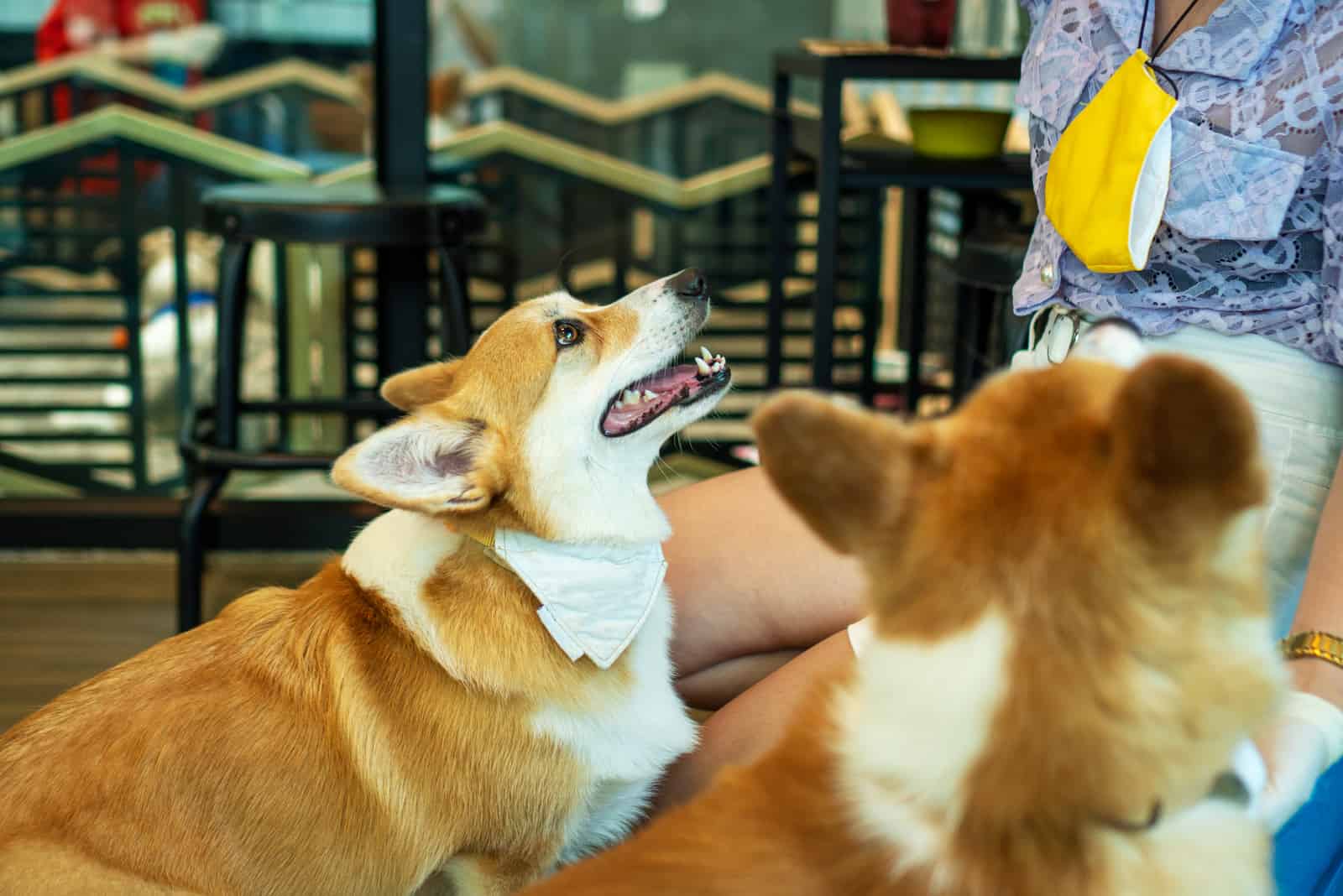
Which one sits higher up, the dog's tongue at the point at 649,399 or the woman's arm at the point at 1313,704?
the dog's tongue at the point at 649,399

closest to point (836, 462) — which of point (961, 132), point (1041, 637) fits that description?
point (1041, 637)

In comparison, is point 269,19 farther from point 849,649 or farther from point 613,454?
point 849,649

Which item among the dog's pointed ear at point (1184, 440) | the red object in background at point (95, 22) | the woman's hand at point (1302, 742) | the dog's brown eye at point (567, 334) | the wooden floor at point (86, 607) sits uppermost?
the red object in background at point (95, 22)

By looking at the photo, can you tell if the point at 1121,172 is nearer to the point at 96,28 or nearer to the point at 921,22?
the point at 921,22

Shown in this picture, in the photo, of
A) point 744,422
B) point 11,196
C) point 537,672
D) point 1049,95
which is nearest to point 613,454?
point 537,672

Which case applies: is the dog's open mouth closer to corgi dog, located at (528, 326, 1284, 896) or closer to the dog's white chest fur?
the dog's white chest fur

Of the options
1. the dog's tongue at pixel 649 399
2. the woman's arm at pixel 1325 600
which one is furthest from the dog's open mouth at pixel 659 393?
the woman's arm at pixel 1325 600

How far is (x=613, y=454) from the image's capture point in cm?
141

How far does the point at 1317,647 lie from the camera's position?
3.43 feet

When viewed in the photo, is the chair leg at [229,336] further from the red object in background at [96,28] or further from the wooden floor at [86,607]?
the red object in background at [96,28]

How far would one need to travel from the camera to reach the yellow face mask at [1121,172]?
1252mm

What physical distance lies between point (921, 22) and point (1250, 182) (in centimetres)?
137

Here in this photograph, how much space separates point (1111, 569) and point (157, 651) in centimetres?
97

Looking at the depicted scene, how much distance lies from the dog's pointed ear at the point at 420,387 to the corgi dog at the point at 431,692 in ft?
0.12
